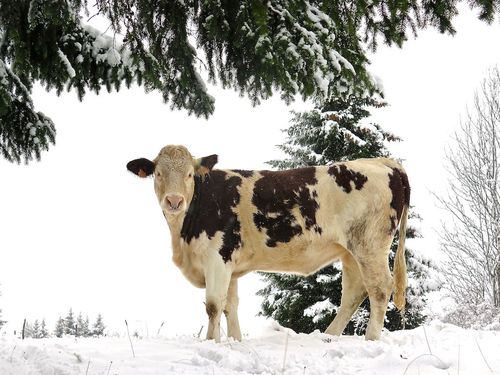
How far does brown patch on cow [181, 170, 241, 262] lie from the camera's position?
5914 millimetres

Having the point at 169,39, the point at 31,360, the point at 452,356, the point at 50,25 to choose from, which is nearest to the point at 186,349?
the point at 31,360

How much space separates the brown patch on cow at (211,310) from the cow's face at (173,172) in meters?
0.97

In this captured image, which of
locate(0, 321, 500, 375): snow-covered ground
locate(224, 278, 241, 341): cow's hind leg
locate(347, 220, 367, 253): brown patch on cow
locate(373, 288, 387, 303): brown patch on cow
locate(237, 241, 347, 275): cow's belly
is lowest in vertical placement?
locate(0, 321, 500, 375): snow-covered ground

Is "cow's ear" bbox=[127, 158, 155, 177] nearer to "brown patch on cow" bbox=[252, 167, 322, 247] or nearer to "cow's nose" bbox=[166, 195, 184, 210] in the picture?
"cow's nose" bbox=[166, 195, 184, 210]

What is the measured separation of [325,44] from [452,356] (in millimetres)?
2443

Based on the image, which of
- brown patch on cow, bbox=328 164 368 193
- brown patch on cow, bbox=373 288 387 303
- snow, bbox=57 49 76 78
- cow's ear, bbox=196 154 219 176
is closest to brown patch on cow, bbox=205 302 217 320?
cow's ear, bbox=196 154 219 176

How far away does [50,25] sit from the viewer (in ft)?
15.8

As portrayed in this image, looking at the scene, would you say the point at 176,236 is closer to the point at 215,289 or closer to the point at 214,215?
the point at 214,215

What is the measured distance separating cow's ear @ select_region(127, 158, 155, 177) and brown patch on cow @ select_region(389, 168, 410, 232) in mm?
2736

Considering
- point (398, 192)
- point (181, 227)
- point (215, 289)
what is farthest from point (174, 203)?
point (398, 192)

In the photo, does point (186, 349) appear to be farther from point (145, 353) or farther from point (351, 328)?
point (351, 328)

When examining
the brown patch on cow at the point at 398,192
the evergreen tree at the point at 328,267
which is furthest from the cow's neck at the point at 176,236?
the evergreen tree at the point at 328,267

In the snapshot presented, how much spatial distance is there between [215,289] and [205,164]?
136 centimetres

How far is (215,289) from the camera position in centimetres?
567
